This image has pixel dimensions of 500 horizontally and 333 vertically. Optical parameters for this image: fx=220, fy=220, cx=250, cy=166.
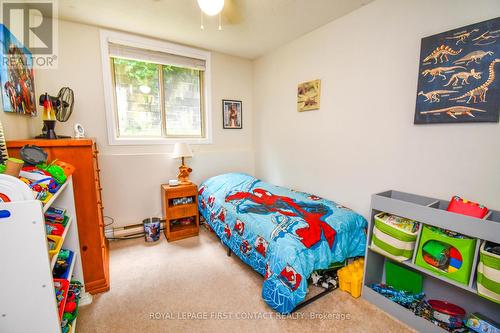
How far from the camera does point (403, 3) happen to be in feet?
5.80

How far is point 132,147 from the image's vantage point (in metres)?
2.83

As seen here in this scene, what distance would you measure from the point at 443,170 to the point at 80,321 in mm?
2834

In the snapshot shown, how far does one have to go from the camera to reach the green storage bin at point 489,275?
3.80ft

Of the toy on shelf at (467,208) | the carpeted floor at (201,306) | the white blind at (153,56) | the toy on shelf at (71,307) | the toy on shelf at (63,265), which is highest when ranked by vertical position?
the white blind at (153,56)

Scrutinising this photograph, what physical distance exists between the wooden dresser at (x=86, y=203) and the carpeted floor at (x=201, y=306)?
177mm

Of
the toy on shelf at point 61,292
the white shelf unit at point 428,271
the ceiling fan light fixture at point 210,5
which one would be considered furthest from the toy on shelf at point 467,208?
the toy on shelf at point 61,292

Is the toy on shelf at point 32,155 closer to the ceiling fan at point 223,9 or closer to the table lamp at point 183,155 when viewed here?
the ceiling fan at point 223,9

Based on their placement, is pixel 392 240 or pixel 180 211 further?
pixel 180 211

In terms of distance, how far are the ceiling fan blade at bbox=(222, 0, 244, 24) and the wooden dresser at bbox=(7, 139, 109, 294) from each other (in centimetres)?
164

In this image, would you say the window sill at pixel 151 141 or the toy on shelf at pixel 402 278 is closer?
the toy on shelf at pixel 402 278

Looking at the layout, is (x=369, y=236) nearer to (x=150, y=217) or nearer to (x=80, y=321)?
(x=80, y=321)

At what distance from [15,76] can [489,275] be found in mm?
3335

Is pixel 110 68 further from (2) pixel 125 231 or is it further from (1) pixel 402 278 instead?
Answer: (1) pixel 402 278

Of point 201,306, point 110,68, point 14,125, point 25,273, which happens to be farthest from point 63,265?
point 110,68
